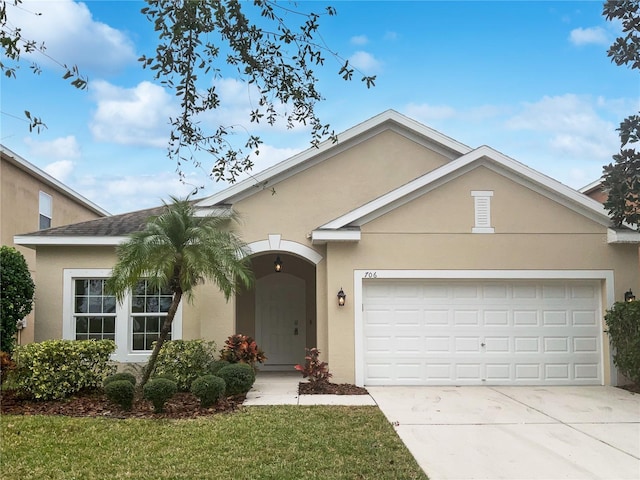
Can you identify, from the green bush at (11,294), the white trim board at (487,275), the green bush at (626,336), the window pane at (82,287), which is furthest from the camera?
the window pane at (82,287)

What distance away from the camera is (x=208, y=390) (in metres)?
9.74

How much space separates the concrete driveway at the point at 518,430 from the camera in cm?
671

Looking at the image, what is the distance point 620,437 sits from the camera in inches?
319

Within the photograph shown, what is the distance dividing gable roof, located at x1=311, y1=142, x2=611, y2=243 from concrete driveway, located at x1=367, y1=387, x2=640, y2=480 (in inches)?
138

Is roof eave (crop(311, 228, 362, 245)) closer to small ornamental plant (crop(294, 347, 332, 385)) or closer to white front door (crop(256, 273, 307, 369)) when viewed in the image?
small ornamental plant (crop(294, 347, 332, 385))

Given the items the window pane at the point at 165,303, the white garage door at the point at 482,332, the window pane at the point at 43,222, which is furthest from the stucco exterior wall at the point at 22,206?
the white garage door at the point at 482,332

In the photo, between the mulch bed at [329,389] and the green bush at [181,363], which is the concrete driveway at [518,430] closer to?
the mulch bed at [329,389]

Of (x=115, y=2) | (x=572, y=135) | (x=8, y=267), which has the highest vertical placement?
(x=572, y=135)

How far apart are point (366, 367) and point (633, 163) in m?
6.54

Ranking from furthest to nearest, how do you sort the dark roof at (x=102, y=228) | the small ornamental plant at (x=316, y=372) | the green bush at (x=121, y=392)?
1. the dark roof at (x=102, y=228)
2. the small ornamental plant at (x=316, y=372)
3. the green bush at (x=121, y=392)

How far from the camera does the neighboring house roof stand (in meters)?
17.3

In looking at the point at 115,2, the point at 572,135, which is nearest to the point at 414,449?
the point at 115,2

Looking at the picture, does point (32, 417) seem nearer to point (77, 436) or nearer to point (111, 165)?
point (77, 436)

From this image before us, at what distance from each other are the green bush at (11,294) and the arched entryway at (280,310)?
18.7ft
